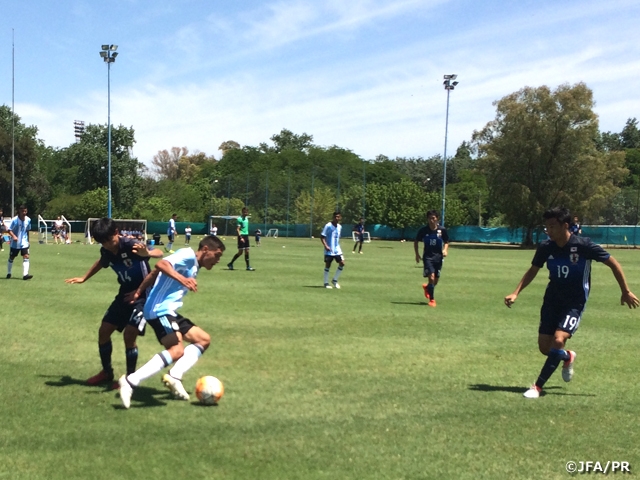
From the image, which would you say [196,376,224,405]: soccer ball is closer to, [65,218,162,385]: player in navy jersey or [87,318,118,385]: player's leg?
[65,218,162,385]: player in navy jersey

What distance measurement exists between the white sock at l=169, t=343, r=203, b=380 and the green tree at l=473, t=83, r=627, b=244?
188 feet

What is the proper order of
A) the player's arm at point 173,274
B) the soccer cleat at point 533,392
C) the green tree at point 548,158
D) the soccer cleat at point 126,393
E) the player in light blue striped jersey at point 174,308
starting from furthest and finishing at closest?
the green tree at point 548,158
the soccer cleat at point 533,392
the player in light blue striped jersey at point 174,308
the player's arm at point 173,274
the soccer cleat at point 126,393

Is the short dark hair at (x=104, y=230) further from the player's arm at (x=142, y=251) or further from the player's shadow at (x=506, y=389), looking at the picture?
the player's shadow at (x=506, y=389)

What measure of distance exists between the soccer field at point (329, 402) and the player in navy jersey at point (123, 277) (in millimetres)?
431

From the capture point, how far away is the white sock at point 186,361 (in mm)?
6973

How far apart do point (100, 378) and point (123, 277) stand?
3.89 ft

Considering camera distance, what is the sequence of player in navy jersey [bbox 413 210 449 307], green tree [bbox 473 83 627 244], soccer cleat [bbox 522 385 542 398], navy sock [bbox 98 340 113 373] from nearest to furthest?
soccer cleat [bbox 522 385 542 398] < navy sock [bbox 98 340 113 373] < player in navy jersey [bbox 413 210 449 307] < green tree [bbox 473 83 627 244]

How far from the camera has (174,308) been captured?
23.3 feet

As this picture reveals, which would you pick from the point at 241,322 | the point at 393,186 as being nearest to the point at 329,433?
the point at 241,322

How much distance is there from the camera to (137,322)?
751cm

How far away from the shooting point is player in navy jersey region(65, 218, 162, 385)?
24.6 feet

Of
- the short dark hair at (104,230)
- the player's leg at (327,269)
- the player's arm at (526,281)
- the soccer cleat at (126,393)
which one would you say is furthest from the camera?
the player's leg at (327,269)

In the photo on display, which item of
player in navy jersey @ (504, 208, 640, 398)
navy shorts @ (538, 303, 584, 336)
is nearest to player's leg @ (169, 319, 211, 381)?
player in navy jersey @ (504, 208, 640, 398)

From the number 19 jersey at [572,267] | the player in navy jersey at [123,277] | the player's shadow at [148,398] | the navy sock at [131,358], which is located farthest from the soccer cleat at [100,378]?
the number 19 jersey at [572,267]
